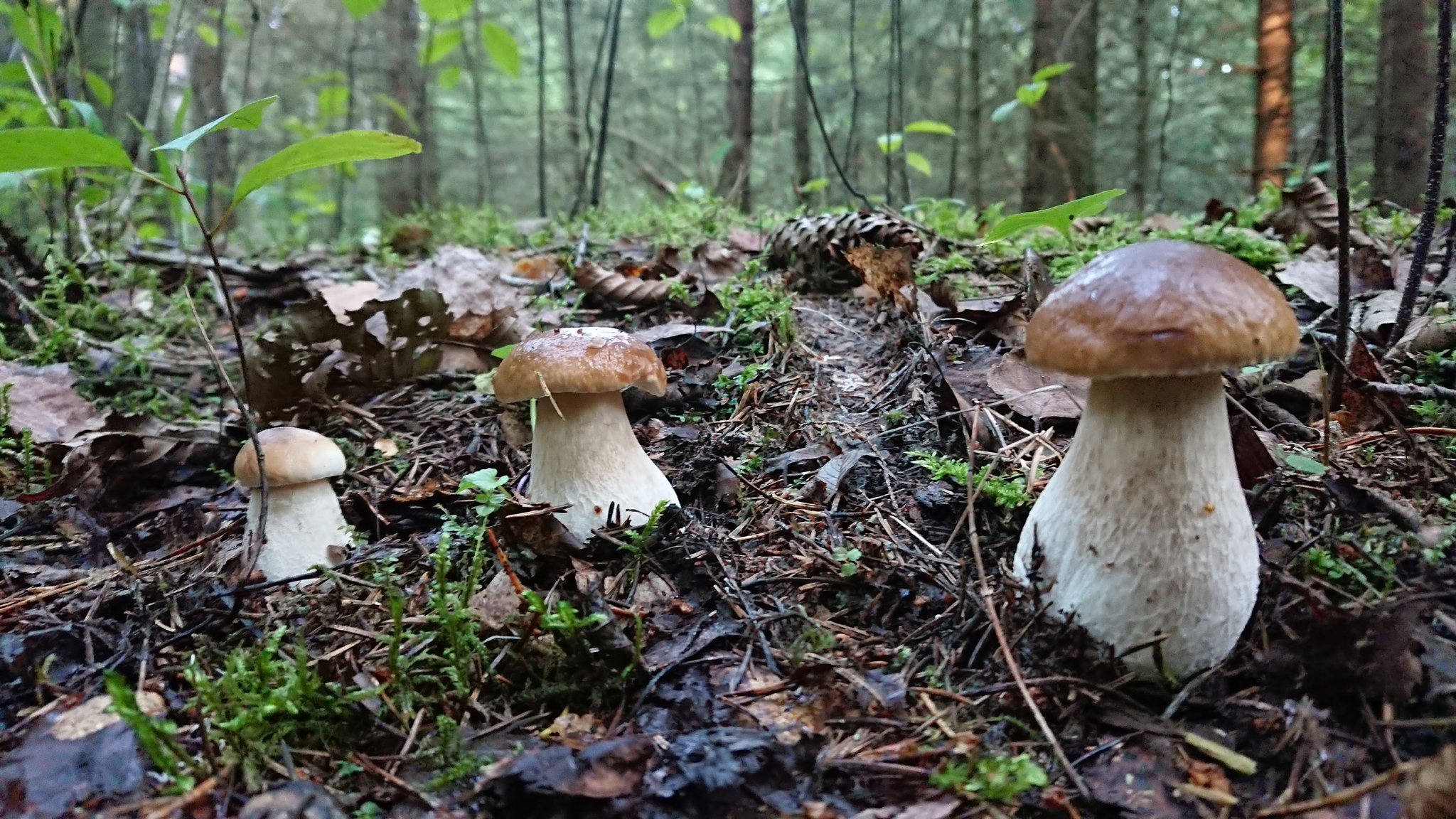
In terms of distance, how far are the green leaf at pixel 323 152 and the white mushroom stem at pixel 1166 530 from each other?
6.44ft

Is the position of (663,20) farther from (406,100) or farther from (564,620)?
(564,620)

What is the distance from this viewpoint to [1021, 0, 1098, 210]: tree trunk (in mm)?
8070

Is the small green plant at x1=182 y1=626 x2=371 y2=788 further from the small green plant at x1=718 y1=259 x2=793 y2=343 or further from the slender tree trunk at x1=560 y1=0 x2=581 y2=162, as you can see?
the slender tree trunk at x1=560 y1=0 x2=581 y2=162

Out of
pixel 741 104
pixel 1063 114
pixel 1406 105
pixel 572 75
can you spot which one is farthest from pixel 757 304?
pixel 1406 105

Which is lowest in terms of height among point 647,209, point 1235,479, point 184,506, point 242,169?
point 184,506

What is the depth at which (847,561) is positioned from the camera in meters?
2.23

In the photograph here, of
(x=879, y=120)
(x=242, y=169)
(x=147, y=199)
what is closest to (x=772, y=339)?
(x=147, y=199)

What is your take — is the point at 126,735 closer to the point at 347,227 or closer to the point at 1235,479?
the point at 1235,479

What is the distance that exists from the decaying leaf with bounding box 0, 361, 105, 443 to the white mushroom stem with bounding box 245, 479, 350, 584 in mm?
1374

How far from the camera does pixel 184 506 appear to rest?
2.95 metres

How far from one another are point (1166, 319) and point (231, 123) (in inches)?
89.4

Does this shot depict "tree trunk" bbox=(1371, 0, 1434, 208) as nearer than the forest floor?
No

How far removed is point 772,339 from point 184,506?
2.55 metres

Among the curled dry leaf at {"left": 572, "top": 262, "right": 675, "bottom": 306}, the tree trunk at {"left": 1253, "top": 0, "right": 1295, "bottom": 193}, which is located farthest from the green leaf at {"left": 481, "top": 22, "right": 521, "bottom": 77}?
the tree trunk at {"left": 1253, "top": 0, "right": 1295, "bottom": 193}
